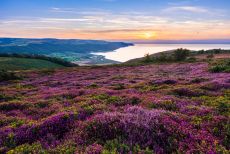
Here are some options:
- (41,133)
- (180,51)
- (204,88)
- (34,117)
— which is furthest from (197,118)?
(180,51)

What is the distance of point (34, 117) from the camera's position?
11.7 metres

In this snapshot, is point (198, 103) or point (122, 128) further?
point (198, 103)

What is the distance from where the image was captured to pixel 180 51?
8362 centimetres

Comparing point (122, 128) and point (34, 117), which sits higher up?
point (122, 128)

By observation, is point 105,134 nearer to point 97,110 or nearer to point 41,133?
point 41,133

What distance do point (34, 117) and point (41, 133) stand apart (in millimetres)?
3675

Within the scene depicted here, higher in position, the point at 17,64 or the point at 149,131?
the point at 149,131

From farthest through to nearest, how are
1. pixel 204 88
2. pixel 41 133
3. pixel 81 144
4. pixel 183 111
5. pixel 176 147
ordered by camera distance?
1. pixel 204 88
2. pixel 183 111
3. pixel 41 133
4. pixel 81 144
5. pixel 176 147

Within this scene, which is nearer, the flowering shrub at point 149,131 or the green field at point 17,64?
the flowering shrub at point 149,131

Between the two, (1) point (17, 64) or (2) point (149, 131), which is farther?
(1) point (17, 64)

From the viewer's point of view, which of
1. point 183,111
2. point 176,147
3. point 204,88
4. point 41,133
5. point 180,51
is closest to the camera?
point 176,147

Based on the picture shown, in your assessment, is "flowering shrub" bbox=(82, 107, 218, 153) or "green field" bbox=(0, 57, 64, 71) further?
"green field" bbox=(0, 57, 64, 71)

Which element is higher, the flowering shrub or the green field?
the flowering shrub

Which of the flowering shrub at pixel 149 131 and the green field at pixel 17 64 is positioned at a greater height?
the flowering shrub at pixel 149 131
